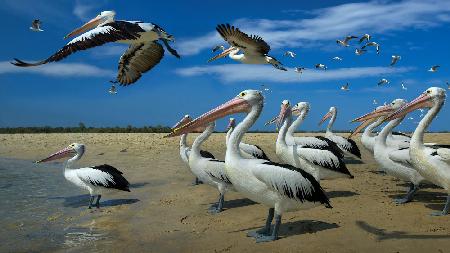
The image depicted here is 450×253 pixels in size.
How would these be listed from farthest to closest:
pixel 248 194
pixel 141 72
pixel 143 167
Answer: pixel 143 167, pixel 141 72, pixel 248 194

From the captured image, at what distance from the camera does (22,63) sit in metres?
5.54

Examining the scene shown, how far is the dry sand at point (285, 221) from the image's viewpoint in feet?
18.3

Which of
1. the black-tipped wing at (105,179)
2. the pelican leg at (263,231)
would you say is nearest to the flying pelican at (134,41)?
the black-tipped wing at (105,179)

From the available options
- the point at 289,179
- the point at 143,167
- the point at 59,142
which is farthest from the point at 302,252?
the point at 59,142

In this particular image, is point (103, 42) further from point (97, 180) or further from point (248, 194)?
point (97, 180)

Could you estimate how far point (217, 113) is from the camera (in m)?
6.07

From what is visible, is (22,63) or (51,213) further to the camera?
(51,213)

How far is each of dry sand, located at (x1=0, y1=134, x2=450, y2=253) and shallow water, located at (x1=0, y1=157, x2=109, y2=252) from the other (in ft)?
1.31

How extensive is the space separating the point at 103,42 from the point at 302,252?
139 inches

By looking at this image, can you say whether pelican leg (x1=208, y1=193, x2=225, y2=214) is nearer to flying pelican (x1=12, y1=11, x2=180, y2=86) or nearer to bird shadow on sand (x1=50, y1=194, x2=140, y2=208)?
bird shadow on sand (x1=50, y1=194, x2=140, y2=208)

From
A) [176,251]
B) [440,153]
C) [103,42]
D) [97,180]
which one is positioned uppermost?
[103,42]

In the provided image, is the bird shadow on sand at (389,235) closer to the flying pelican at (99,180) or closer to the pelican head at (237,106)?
the pelican head at (237,106)

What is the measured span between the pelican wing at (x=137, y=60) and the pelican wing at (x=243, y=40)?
162cm

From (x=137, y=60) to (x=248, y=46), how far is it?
2967 millimetres
